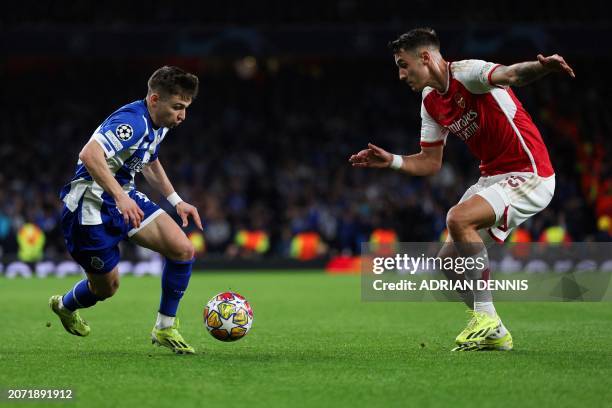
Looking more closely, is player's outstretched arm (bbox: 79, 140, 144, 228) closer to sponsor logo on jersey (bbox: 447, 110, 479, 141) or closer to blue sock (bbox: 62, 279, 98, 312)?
blue sock (bbox: 62, 279, 98, 312)

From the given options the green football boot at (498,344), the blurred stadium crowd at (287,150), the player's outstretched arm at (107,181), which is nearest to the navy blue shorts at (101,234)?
the player's outstretched arm at (107,181)

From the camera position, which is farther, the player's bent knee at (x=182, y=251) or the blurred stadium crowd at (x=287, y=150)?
the blurred stadium crowd at (x=287, y=150)

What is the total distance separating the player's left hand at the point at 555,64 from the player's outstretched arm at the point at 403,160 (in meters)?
1.36

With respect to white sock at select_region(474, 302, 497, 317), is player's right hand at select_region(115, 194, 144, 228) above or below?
above

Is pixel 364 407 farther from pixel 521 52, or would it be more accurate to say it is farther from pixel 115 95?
pixel 115 95

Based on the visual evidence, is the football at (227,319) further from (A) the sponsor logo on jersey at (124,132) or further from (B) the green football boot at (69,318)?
(A) the sponsor logo on jersey at (124,132)

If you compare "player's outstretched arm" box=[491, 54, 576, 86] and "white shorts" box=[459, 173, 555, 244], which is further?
"white shorts" box=[459, 173, 555, 244]

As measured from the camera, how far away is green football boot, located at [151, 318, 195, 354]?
641 cm

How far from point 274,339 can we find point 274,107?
18.6m

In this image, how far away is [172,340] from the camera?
6441mm

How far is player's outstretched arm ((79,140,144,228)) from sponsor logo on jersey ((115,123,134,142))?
0.53 ft

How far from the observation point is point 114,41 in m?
22.1

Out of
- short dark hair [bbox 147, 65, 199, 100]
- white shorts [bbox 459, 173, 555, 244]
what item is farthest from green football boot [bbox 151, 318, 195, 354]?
white shorts [bbox 459, 173, 555, 244]

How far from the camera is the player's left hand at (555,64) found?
5538 mm
